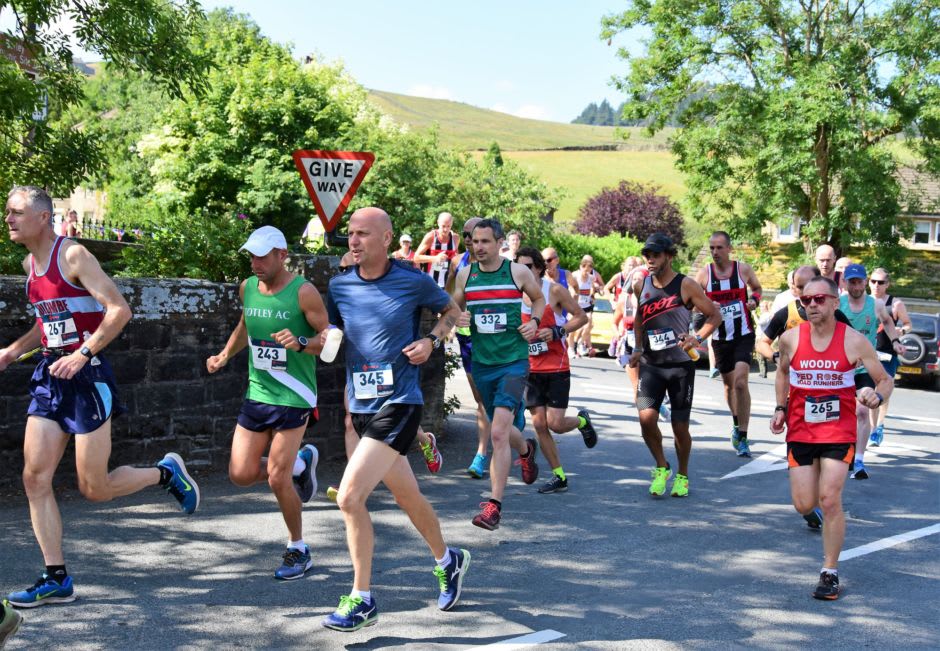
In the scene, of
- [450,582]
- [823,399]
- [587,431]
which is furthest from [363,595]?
[587,431]

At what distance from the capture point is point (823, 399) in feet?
22.1

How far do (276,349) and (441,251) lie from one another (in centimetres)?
907

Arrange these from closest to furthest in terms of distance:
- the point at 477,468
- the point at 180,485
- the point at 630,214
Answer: the point at 180,485 → the point at 477,468 → the point at 630,214

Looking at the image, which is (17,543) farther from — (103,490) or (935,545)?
(935,545)

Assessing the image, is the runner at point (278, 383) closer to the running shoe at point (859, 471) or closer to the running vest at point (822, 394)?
the running vest at point (822, 394)

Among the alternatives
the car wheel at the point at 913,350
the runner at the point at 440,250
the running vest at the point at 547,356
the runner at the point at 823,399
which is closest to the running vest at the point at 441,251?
the runner at the point at 440,250

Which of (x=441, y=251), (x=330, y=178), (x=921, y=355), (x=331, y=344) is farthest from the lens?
(x=921, y=355)

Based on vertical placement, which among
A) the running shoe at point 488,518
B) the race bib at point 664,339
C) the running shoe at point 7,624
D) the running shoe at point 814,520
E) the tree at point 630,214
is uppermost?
the tree at point 630,214

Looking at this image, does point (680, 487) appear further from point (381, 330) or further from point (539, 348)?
point (381, 330)

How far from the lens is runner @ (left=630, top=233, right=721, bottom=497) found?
8961 millimetres

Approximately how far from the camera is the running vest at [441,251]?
49.3ft

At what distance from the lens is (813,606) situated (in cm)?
613

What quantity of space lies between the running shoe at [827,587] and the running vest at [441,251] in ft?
30.3

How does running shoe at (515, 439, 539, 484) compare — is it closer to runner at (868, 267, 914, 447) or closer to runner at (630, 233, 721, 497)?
runner at (630, 233, 721, 497)
